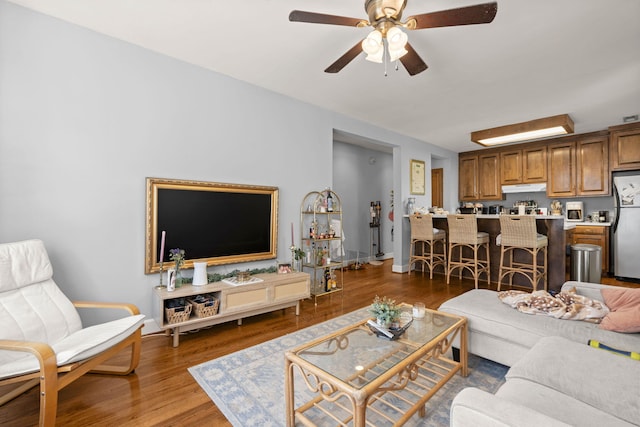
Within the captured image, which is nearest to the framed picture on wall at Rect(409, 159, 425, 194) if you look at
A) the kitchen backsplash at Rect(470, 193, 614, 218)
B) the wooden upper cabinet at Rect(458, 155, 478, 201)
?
the wooden upper cabinet at Rect(458, 155, 478, 201)

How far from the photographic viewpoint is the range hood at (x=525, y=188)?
577 cm

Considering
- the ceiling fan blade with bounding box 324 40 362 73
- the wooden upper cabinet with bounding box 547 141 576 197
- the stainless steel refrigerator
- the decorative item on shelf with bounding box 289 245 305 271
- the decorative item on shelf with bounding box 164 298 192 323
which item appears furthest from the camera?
the wooden upper cabinet with bounding box 547 141 576 197

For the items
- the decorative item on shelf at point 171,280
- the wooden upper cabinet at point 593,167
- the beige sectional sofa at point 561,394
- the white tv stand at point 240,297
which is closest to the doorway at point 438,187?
the wooden upper cabinet at point 593,167

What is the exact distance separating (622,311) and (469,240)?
106 inches

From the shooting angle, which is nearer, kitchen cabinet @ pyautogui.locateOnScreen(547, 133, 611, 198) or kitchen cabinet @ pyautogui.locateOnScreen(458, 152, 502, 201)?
kitchen cabinet @ pyautogui.locateOnScreen(547, 133, 611, 198)

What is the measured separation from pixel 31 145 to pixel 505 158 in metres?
7.44

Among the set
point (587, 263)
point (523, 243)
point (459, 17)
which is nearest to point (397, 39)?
point (459, 17)

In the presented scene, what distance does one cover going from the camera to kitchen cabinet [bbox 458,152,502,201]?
6363 millimetres

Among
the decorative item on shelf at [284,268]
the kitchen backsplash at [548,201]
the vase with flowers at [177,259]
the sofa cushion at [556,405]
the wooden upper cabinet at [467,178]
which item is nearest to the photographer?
the sofa cushion at [556,405]

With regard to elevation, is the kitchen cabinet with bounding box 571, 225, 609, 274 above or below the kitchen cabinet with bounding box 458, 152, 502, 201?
below

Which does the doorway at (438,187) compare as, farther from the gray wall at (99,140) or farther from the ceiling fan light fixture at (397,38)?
the ceiling fan light fixture at (397,38)

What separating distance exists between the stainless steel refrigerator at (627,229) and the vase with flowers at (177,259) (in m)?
6.40

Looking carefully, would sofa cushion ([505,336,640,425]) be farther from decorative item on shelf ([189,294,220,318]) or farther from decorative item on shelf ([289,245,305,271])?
decorative item on shelf ([289,245,305,271])

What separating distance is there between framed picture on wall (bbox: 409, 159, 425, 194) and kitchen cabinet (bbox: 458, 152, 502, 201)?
1.62 m
